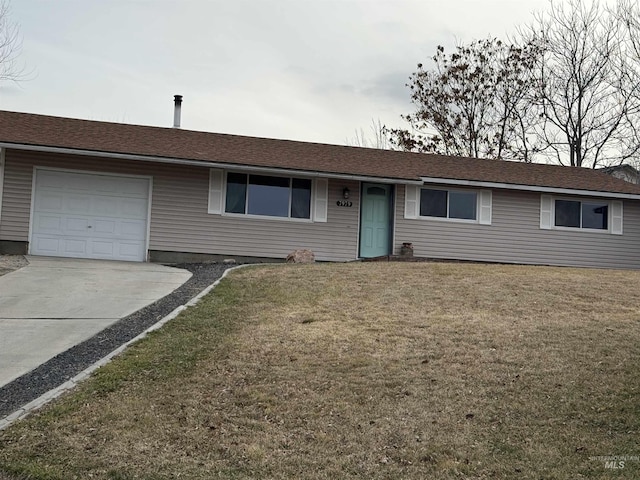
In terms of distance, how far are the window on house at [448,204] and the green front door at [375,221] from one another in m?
1.03

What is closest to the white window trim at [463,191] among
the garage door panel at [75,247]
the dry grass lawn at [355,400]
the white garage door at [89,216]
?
the white garage door at [89,216]

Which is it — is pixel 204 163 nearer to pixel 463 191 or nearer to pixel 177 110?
pixel 177 110

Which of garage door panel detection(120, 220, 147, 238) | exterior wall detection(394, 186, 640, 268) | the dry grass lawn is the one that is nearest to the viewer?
the dry grass lawn

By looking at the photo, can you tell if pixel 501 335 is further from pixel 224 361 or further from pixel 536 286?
pixel 536 286

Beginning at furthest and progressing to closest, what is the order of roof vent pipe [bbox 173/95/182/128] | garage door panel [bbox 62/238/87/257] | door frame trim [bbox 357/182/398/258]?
roof vent pipe [bbox 173/95/182/128]
door frame trim [bbox 357/182/398/258]
garage door panel [bbox 62/238/87/257]

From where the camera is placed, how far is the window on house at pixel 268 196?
15375 millimetres

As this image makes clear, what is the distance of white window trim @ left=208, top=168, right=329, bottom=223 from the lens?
15.2 m

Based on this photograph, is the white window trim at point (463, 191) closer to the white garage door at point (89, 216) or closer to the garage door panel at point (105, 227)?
the white garage door at point (89, 216)

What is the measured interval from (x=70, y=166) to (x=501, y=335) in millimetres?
11669

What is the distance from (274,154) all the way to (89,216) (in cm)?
510

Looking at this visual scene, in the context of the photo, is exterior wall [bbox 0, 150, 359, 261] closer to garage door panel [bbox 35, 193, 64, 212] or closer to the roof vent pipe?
garage door panel [bbox 35, 193, 64, 212]

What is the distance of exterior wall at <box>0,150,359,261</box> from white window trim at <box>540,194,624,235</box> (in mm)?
5834

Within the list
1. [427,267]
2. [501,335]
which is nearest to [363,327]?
[501,335]

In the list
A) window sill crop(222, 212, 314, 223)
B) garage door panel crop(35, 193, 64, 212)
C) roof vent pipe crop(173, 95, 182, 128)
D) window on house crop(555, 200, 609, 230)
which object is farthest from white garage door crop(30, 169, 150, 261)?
window on house crop(555, 200, 609, 230)
